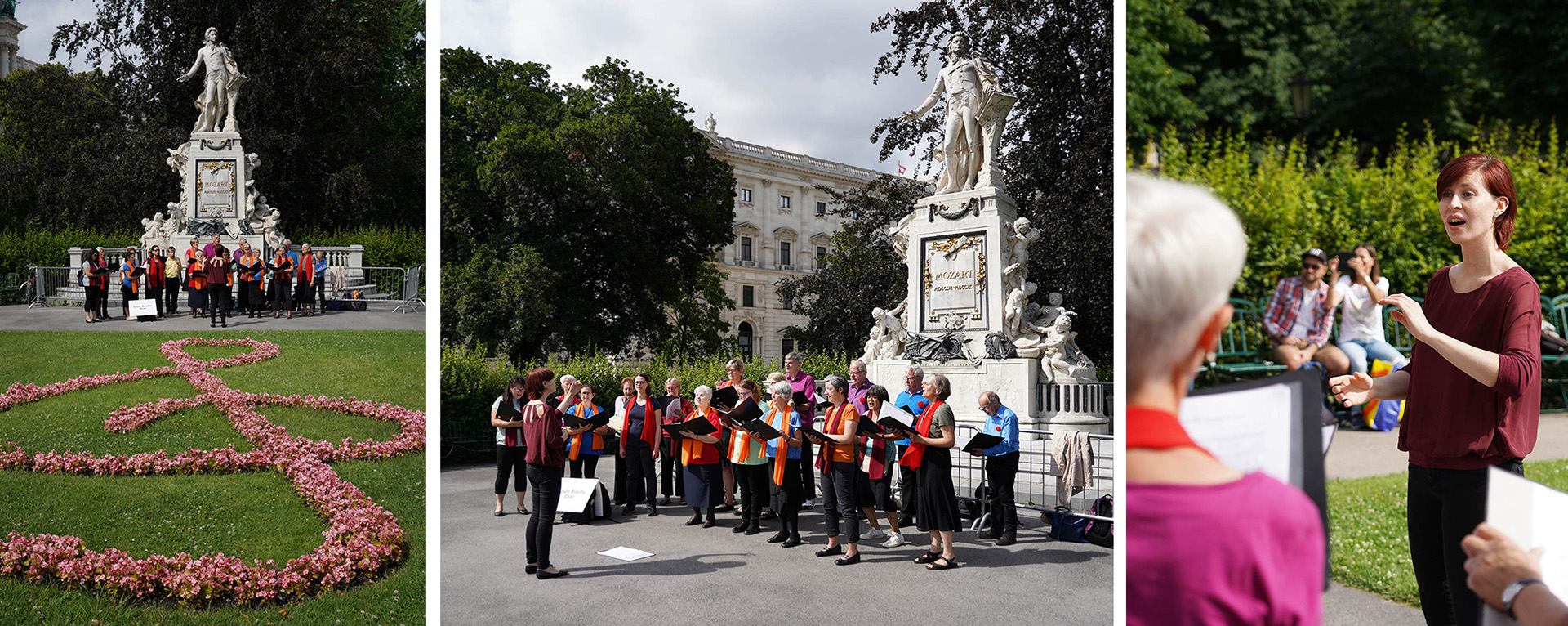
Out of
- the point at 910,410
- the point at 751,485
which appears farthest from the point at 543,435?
the point at 910,410

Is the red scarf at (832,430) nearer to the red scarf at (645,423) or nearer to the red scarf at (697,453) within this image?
the red scarf at (697,453)

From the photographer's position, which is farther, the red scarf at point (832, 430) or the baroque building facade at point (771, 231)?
the baroque building facade at point (771, 231)

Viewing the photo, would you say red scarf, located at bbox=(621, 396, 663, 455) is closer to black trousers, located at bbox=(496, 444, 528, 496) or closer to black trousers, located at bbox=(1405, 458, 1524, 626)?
black trousers, located at bbox=(496, 444, 528, 496)

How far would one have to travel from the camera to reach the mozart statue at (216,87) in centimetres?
575

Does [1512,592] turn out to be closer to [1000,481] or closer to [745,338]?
[1000,481]

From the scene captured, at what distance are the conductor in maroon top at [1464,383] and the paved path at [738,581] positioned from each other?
189cm

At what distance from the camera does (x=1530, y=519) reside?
82.2 inches

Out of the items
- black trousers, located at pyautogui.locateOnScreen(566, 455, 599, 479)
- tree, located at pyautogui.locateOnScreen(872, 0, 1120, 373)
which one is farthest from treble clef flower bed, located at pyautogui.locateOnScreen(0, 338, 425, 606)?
tree, located at pyautogui.locateOnScreen(872, 0, 1120, 373)

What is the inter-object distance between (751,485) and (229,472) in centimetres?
316

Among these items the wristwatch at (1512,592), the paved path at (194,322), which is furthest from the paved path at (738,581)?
the wristwatch at (1512,592)

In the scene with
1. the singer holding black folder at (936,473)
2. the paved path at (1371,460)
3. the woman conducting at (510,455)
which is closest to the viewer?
the paved path at (1371,460)

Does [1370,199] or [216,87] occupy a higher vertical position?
[216,87]

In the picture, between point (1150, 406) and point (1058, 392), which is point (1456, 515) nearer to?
point (1150, 406)

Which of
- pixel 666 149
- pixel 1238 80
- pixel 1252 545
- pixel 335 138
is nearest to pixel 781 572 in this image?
pixel 666 149
